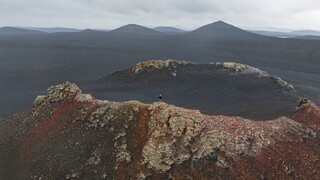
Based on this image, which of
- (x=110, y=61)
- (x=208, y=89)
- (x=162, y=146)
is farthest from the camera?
(x=110, y=61)

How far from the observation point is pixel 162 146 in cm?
2666

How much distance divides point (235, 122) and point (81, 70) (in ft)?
211

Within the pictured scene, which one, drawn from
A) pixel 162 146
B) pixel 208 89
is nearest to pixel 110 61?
pixel 208 89

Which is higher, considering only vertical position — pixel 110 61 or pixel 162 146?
pixel 162 146

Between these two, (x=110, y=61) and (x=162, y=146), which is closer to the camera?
(x=162, y=146)

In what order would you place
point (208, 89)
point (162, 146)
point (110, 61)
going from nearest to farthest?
point (162, 146), point (208, 89), point (110, 61)

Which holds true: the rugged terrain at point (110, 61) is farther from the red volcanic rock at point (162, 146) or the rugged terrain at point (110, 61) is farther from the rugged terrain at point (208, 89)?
the red volcanic rock at point (162, 146)

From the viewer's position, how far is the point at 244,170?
82.6 ft

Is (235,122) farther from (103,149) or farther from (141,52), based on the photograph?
(141,52)

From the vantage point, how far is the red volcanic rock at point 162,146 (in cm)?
2561

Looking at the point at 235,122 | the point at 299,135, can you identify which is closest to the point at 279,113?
the point at 299,135

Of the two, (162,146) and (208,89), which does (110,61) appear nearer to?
(208,89)

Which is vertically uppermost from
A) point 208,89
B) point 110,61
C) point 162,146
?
point 162,146

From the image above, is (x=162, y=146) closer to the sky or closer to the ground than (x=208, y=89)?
closer to the sky
